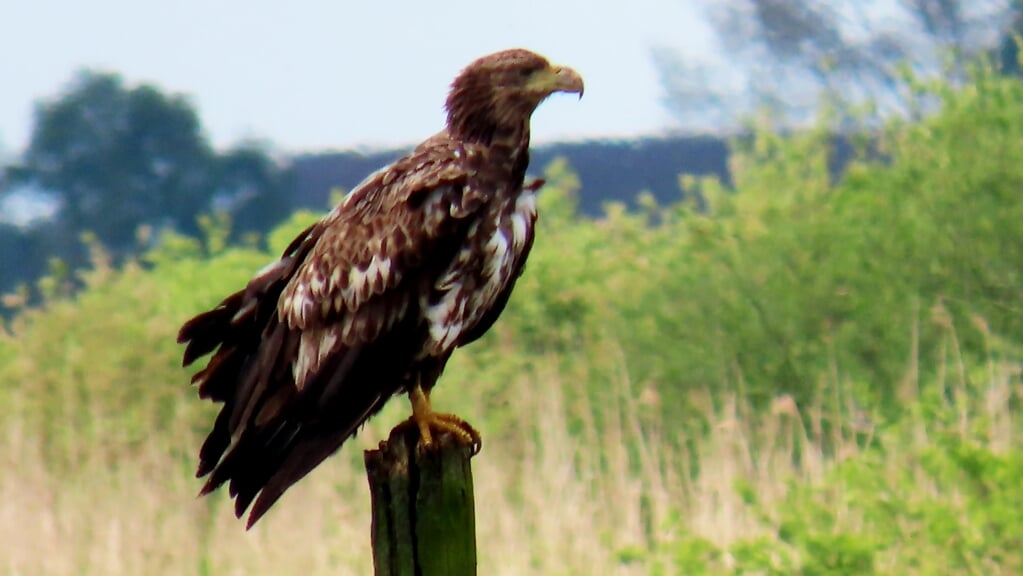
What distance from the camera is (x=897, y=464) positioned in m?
9.31

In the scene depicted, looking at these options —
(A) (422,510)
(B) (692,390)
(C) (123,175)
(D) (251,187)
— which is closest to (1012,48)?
(D) (251,187)

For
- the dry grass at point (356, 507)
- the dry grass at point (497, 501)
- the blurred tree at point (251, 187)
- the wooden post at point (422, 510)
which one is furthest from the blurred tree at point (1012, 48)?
the wooden post at point (422, 510)

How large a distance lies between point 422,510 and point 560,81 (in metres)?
1.70

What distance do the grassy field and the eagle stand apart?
10.4ft

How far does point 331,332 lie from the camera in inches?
223

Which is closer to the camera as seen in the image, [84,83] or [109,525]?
[109,525]

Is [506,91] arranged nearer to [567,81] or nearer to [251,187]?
[567,81]

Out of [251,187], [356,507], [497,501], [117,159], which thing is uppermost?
[117,159]

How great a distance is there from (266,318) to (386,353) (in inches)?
15.8

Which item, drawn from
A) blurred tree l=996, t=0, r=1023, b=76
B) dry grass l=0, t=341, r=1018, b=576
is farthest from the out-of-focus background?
blurred tree l=996, t=0, r=1023, b=76

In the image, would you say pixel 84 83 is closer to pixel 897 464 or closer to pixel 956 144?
pixel 956 144

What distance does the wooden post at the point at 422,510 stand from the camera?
471cm

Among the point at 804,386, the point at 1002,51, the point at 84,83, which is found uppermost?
the point at 84,83

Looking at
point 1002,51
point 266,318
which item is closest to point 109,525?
point 266,318
